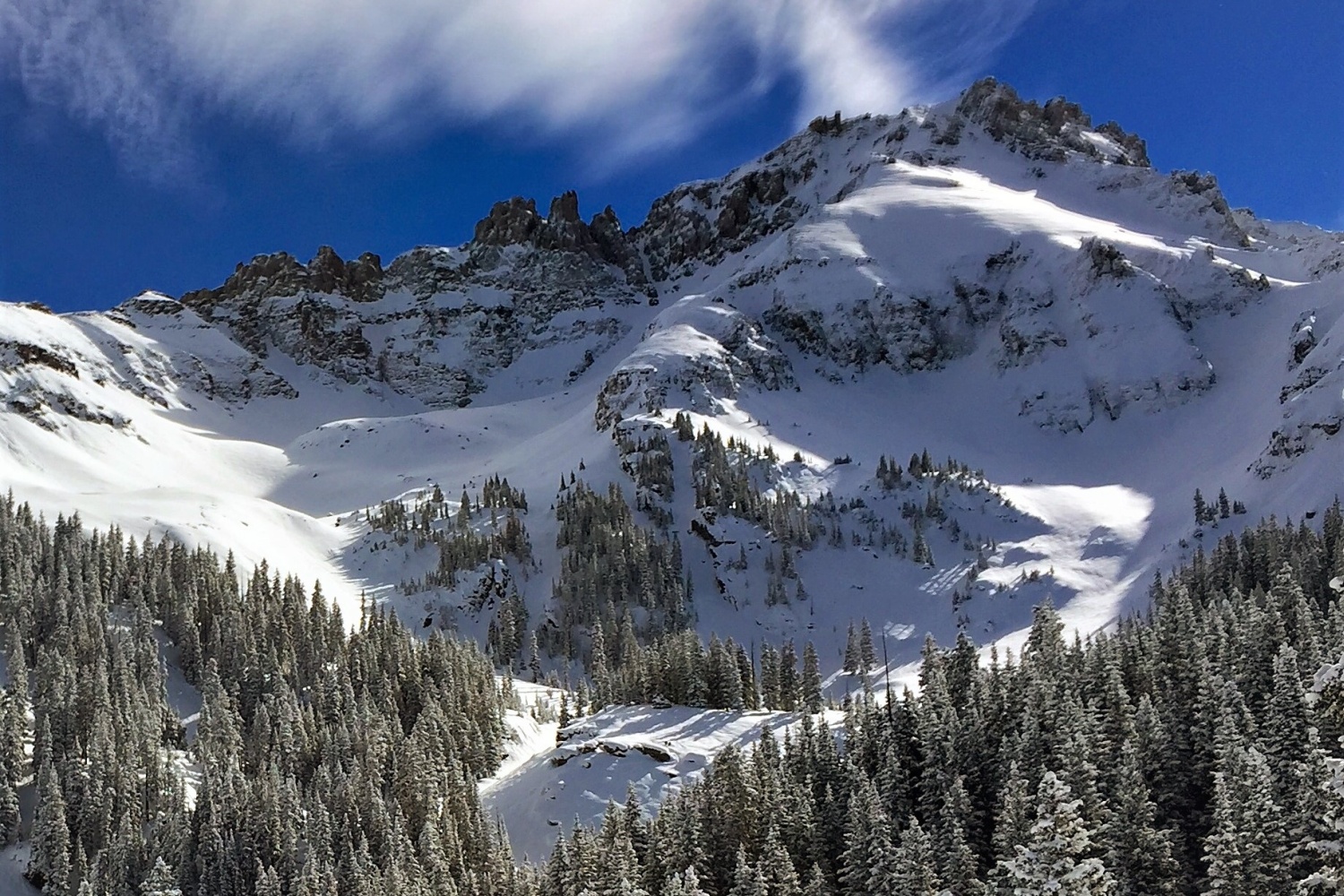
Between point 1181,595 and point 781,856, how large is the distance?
47014 millimetres

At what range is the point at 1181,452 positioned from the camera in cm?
18138

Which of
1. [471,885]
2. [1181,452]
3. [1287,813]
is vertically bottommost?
[471,885]

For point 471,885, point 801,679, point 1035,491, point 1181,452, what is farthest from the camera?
point 1181,452

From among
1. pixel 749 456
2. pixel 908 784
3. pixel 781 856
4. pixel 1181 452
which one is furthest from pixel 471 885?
pixel 1181 452

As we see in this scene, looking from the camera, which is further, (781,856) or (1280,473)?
(1280,473)

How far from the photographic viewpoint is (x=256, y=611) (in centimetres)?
11088

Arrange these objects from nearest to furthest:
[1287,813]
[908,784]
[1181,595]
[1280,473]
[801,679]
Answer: [1287,813] → [908,784] → [1181,595] → [801,679] → [1280,473]

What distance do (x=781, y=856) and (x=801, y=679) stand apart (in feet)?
158

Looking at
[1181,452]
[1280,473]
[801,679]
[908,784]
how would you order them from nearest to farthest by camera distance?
[908,784], [801,679], [1280,473], [1181,452]

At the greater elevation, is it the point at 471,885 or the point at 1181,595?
the point at 1181,595

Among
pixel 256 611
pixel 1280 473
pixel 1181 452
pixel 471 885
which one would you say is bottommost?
pixel 471 885

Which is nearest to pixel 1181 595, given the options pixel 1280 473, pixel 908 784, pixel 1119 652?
pixel 1119 652

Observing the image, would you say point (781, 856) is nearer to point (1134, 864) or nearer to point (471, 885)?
point (1134, 864)

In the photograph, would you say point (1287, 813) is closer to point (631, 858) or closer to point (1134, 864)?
point (1134, 864)
